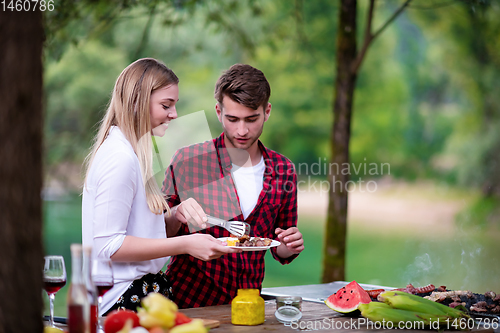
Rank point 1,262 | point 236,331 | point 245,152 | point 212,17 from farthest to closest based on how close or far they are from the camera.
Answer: point 212,17, point 245,152, point 236,331, point 1,262

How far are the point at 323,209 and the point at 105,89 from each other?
9.35 metres

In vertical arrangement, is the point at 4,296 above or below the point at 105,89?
below

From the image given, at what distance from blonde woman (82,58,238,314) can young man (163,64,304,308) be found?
41cm

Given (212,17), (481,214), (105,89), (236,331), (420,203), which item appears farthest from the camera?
(420,203)

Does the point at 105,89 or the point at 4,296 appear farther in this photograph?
the point at 105,89

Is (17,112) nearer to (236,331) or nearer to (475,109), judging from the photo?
(236,331)

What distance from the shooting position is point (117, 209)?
2.05m

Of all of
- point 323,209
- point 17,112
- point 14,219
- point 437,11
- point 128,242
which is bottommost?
point 323,209

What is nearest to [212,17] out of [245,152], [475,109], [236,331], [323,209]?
[245,152]

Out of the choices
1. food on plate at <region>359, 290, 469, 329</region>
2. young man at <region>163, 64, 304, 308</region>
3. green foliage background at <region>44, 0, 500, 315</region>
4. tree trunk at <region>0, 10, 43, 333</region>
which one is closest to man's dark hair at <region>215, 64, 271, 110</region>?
young man at <region>163, 64, 304, 308</region>

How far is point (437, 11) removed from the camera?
1380 centimetres

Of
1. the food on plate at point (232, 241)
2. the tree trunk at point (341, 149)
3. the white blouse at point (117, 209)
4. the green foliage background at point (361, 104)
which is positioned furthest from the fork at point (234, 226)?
the green foliage background at point (361, 104)

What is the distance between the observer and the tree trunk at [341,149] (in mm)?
4938

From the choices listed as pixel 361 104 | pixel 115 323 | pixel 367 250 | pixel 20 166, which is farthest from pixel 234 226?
pixel 367 250
